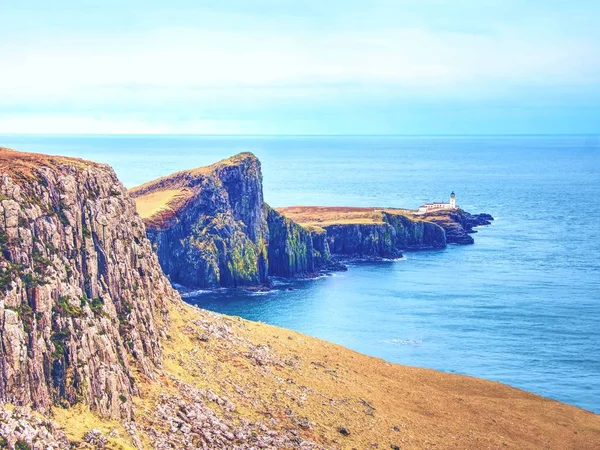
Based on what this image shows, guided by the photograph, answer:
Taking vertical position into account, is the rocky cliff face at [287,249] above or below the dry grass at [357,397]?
above

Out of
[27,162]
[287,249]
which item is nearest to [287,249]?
[287,249]

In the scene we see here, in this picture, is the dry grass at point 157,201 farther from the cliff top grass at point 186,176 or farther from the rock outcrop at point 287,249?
the rock outcrop at point 287,249

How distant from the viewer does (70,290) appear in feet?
192

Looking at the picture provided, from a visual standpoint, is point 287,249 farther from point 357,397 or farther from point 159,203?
point 357,397

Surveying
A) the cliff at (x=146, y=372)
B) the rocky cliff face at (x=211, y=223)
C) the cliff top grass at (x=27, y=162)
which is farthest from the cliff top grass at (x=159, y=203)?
the cliff top grass at (x=27, y=162)

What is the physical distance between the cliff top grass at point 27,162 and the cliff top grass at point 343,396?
18223 mm

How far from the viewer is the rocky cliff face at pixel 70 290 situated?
5284 centimetres

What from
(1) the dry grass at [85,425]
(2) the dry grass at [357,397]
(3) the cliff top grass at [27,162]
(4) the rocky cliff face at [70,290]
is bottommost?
(2) the dry grass at [357,397]

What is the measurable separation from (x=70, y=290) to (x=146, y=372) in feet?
33.5

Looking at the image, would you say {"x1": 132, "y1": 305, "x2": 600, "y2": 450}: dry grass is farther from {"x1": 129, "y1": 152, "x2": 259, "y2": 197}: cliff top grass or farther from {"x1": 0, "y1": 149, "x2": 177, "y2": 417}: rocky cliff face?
{"x1": 129, "y1": 152, "x2": 259, "y2": 197}: cliff top grass

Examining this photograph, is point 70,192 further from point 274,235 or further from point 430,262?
point 430,262

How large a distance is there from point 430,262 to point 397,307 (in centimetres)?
5326

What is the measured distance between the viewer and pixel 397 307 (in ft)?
487

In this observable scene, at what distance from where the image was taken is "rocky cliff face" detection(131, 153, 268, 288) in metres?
166
